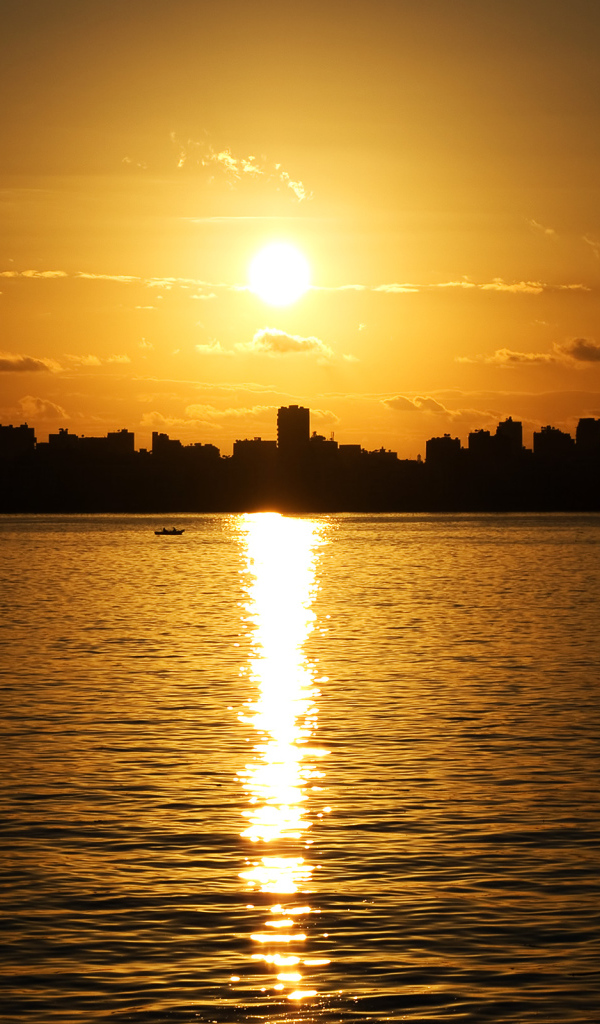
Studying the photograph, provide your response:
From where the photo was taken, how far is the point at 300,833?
2634cm

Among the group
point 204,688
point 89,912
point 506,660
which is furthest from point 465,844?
point 506,660

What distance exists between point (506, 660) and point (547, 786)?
26.7 meters

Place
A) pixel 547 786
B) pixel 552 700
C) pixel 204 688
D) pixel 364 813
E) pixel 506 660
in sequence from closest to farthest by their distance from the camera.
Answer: pixel 364 813 < pixel 547 786 < pixel 552 700 < pixel 204 688 < pixel 506 660

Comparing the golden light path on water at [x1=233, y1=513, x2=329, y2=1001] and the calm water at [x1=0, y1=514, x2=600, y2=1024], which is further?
the golden light path on water at [x1=233, y1=513, x2=329, y2=1001]

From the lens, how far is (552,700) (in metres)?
44.6

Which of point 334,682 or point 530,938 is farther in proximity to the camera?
point 334,682

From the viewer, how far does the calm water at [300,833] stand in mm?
17812

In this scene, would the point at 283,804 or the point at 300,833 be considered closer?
the point at 300,833

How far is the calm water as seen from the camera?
17.8 metres

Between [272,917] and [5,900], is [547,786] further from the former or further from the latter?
[5,900]

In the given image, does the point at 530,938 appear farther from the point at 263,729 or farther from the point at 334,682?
the point at 334,682

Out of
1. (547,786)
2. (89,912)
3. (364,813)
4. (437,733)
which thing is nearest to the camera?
(89,912)

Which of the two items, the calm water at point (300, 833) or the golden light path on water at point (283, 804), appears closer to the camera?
the calm water at point (300, 833)

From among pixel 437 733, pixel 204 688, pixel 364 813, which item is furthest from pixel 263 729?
pixel 364 813
